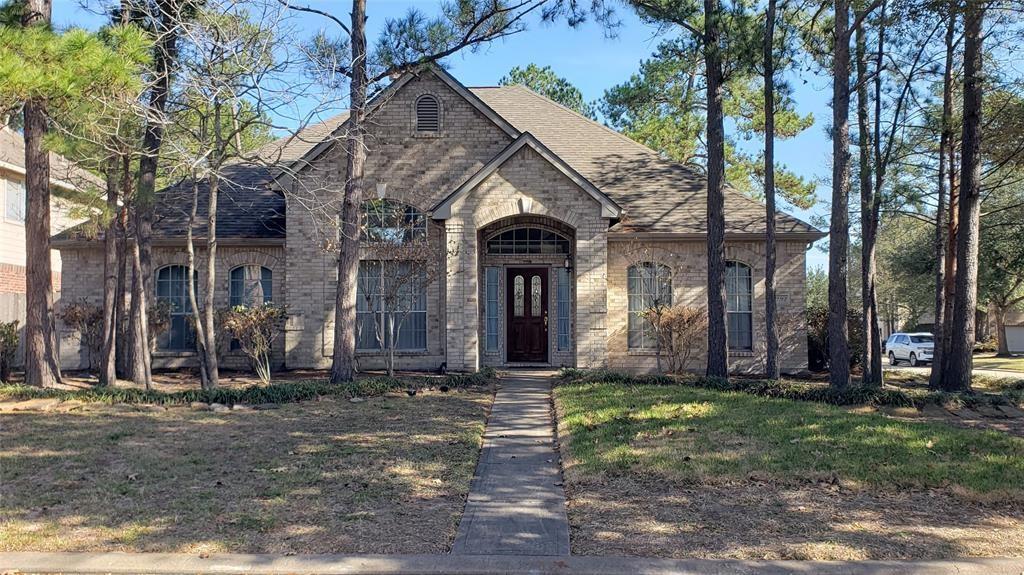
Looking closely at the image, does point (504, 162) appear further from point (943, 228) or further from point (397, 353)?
point (943, 228)

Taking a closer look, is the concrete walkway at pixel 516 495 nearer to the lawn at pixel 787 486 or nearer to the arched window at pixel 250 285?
the lawn at pixel 787 486

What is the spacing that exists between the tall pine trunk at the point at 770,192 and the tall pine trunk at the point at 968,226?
318 centimetres

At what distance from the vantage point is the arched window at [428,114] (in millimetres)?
16922

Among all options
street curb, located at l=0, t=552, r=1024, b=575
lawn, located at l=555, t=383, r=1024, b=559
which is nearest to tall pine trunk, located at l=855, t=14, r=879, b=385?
lawn, located at l=555, t=383, r=1024, b=559

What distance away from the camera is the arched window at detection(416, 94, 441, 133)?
16.9 metres

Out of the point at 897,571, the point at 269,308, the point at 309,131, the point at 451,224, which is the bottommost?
the point at 897,571

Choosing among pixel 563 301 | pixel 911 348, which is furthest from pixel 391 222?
pixel 911 348

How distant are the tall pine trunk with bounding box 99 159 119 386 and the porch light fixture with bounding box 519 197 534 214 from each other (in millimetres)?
7761

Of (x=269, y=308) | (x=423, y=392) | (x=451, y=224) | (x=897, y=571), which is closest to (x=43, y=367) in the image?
(x=269, y=308)

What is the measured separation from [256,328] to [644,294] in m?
8.72

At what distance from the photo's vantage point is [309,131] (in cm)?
2066

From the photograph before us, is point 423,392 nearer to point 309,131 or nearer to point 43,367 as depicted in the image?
point 43,367

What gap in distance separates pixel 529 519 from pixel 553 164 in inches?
420

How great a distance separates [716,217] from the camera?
14.2m
